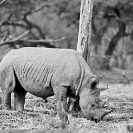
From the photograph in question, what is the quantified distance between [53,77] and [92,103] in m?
1.07

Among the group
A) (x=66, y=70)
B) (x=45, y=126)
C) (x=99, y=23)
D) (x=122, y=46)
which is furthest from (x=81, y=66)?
(x=122, y=46)

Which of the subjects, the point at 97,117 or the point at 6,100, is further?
the point at 6,100

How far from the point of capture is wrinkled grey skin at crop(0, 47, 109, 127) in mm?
9070

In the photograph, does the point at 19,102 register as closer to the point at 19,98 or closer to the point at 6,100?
the point at 19,98

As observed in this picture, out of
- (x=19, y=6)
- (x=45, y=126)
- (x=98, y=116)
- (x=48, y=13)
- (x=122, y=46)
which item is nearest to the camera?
(x=45, y=126)

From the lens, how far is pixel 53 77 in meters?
9.20

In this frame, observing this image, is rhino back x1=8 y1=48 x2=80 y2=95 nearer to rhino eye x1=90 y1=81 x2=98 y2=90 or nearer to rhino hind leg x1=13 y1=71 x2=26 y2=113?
rhino eye x1=90 y1=81 x2=98 y2=90

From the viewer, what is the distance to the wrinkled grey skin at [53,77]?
907 cm

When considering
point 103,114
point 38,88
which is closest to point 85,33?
point 38,88

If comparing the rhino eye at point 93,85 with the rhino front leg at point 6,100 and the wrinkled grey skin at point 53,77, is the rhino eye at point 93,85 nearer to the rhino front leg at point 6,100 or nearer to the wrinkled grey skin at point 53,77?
the wrinkled grey skin at point 53,77

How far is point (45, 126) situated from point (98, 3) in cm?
1791

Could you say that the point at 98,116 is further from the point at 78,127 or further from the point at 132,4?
the point at 132,4

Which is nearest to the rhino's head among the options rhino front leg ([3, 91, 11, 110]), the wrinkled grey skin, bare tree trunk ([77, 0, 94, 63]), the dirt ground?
the wrinkled grey skin

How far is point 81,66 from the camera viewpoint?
9406mm
